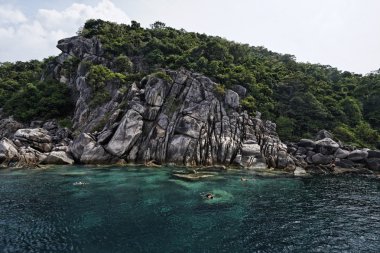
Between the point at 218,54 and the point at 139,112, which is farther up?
the point at 218,54

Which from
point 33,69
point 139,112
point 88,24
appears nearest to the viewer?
point 139,112

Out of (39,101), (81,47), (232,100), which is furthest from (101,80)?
(232,100)

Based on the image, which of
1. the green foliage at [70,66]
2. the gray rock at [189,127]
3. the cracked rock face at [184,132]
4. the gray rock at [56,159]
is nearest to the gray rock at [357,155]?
the cracked rock face at [184,132]

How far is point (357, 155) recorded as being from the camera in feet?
220

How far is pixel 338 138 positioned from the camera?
8150 centimetres

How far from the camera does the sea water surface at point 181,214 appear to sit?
84.2 feet

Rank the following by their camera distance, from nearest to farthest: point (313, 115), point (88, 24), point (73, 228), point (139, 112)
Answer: point (73, 228)
point (139, 112)
point (313, 115)
point (88, 24)

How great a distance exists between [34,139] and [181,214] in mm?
50829

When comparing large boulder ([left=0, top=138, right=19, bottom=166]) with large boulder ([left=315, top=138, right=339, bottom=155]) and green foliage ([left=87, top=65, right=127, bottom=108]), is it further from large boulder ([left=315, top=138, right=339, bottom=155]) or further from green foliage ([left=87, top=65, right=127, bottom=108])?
large boulder ([left=315, top=138, right=339, bottom=155])

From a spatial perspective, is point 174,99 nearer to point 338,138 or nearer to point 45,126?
point 45,126

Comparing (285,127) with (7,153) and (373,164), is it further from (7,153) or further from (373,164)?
(7,153)

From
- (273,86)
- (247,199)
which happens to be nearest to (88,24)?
(273,86)

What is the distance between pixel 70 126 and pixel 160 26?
2727 inches

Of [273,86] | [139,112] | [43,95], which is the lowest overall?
[139,112]
